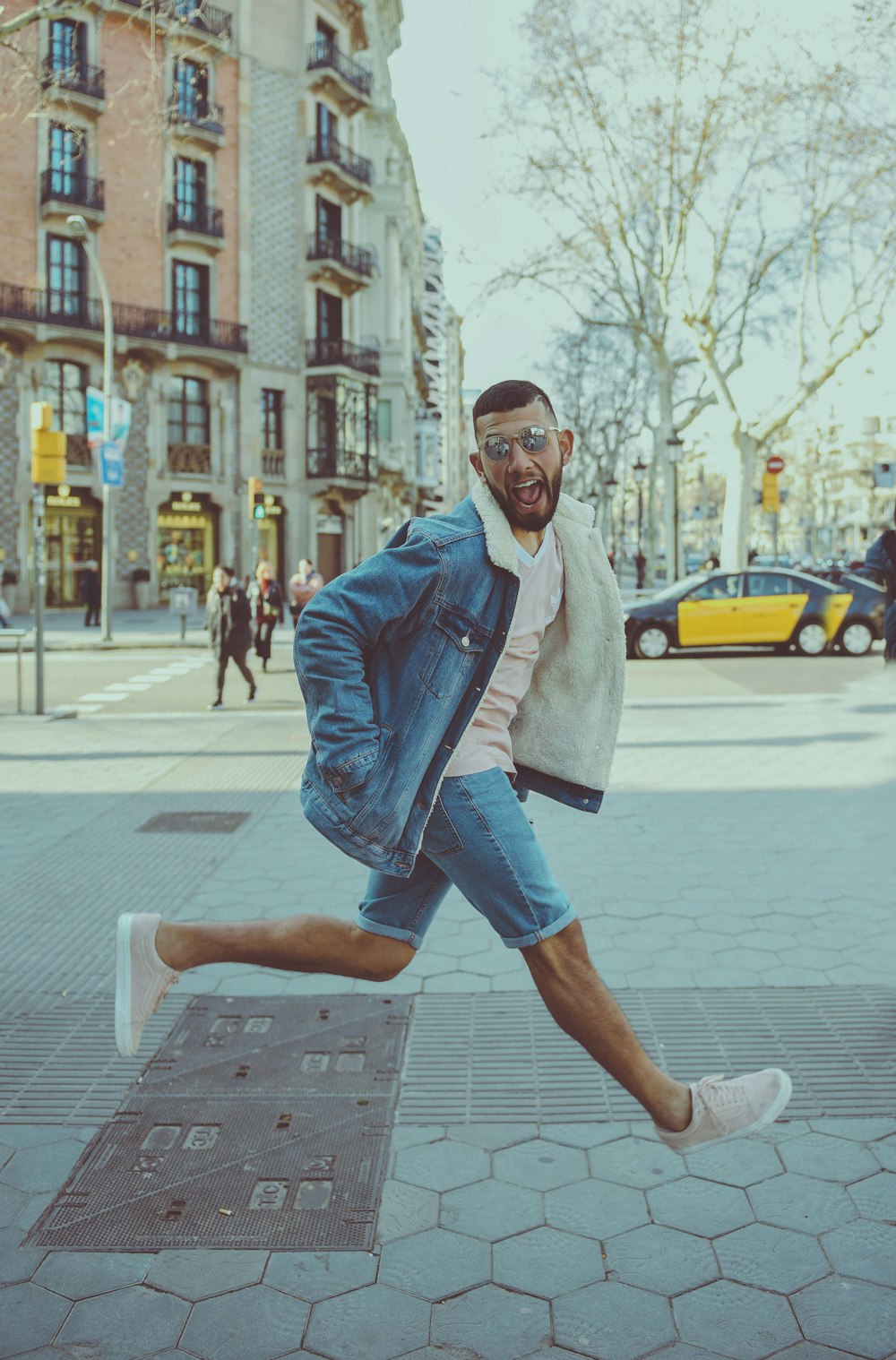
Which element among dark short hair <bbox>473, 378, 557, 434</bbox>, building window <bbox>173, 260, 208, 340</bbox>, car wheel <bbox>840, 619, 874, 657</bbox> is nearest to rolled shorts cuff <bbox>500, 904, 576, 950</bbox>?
dark short hair <bbox>473, 378, 557, 434</bbox>

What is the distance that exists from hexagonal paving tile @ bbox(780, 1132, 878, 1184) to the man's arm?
1.54 meters

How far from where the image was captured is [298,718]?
44.2 ft

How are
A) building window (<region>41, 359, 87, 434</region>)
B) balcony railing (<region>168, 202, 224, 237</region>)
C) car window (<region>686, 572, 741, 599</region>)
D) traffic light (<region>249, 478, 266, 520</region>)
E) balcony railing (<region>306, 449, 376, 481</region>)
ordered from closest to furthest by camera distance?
car window (<region>686, 572, 741, 599</region>)
traffic light (<region>249, 478, 266, 520</region>)
building window (<region>41, 359, 87, 434</region>)
balcony railing (<region>168, 202, 224, 237</region>)
balcony railing (<region>306, 449, 376, 481</region>)

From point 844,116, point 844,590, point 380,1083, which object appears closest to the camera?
point 380,1083

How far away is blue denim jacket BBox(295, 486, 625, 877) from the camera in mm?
2691

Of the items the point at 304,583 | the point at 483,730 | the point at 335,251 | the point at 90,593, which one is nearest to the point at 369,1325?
→ the point at 483,730

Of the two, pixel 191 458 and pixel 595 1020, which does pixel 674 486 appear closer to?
pixel 191 458

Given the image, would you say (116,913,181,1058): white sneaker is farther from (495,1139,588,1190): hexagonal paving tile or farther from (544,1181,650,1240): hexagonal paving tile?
(544,1181,650,1240): hexagonal paving tile

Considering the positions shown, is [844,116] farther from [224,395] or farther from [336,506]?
[336,506]

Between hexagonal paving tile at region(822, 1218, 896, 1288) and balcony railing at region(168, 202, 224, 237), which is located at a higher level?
balcony railing at region(168, 202, 224, 237)

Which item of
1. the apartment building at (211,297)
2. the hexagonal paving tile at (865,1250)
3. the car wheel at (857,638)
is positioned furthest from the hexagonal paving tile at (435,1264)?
the apartment building at (211,297)

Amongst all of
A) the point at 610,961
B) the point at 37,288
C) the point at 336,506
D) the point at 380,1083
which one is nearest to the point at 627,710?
the point at 610,961

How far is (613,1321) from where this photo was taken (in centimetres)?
255

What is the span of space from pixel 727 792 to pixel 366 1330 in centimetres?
656
